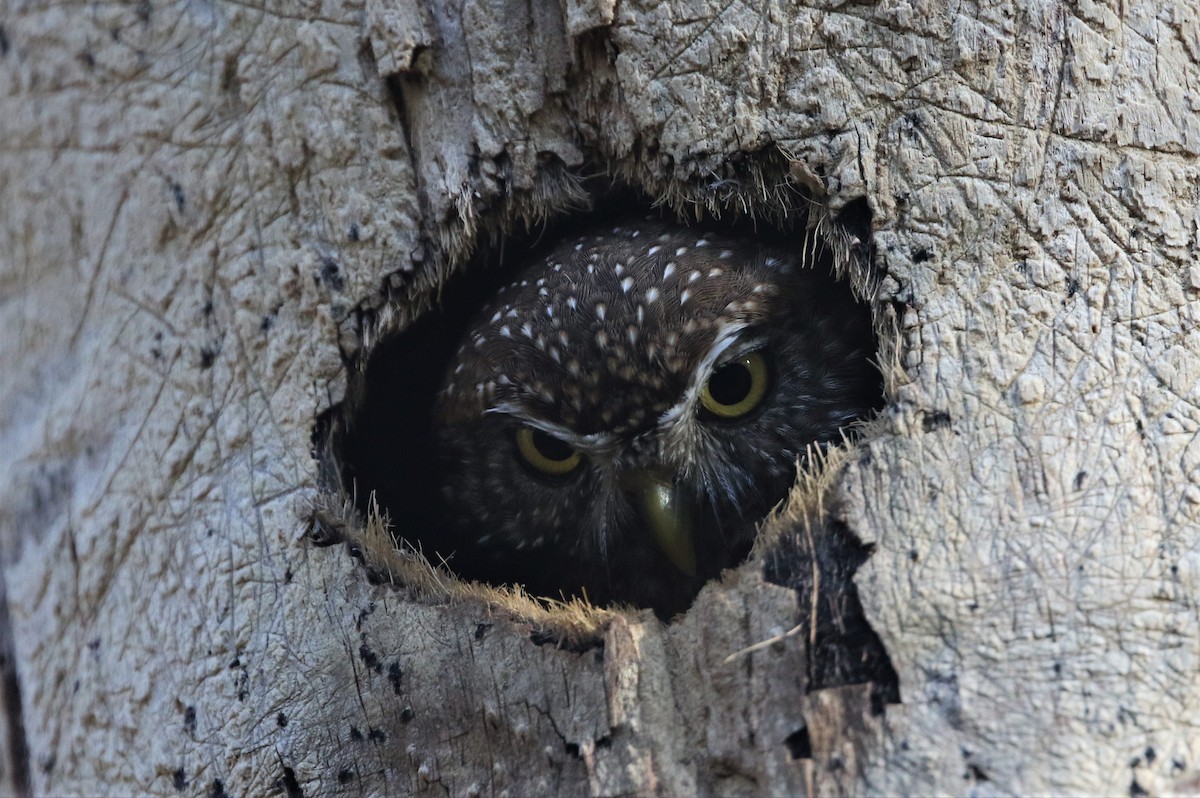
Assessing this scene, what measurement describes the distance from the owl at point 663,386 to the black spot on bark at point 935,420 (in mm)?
520

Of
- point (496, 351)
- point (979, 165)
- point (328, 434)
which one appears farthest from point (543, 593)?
point (979, 165)

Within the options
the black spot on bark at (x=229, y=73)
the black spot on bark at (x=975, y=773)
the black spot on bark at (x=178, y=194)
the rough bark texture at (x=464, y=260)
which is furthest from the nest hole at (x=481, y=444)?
the black spot on bark at (x=975, y=773)

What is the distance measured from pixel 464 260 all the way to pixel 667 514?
780 mm

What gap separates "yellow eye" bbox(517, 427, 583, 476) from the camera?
263cm

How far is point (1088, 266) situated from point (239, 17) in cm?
179

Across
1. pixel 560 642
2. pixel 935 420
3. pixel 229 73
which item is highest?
pixel 229 73

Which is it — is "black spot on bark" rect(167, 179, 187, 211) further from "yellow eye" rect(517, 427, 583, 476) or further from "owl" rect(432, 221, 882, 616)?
"yellow eye" rect(517, 427, 583, 476)

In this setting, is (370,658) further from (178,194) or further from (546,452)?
(178,194)

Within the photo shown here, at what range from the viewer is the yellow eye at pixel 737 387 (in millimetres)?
2484

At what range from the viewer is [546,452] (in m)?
2.66

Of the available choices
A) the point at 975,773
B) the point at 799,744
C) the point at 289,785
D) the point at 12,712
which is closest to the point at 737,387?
the point at 799,744

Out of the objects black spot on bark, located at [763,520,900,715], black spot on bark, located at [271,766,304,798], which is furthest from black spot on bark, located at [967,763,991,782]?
black spot on bark, located at [271,766,304,798]

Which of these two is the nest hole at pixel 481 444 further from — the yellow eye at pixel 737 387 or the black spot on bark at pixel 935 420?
the black spot on bark at pixel 935 420

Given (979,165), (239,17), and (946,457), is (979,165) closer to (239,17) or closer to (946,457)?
(946,457)
